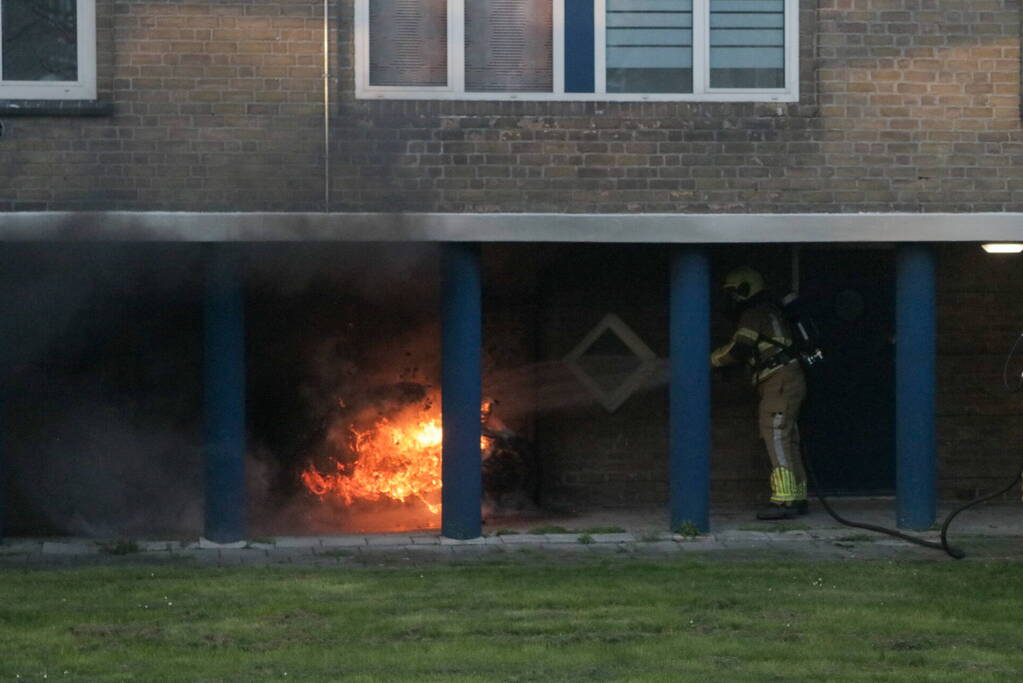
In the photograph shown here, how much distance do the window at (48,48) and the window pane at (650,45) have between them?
3467mm

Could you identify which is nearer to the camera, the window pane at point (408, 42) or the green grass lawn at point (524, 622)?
the green grass lawn at point (524, 622)

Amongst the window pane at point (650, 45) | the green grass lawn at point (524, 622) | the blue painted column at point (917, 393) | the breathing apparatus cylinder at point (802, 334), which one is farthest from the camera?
the breathing apparatus cylinder at point (802, 334)

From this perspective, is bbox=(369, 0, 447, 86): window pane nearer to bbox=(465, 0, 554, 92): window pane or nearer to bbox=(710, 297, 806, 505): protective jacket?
bbox=(465, 0, 554, 92): window pane

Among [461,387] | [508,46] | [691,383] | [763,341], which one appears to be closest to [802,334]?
[763,341]

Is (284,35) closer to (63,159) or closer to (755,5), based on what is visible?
(63,159)

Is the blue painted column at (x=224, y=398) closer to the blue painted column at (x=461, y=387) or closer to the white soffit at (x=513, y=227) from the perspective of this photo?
the white soffit at (x=513, y=227)

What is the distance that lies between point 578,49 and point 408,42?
45.1 inches

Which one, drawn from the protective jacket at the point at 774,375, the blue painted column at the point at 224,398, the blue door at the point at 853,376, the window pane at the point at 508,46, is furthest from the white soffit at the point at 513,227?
the blue door at the point at 853,376

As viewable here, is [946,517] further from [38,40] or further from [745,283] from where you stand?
[38,40]

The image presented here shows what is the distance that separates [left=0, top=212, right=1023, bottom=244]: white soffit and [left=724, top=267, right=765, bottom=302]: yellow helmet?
0.83 metres

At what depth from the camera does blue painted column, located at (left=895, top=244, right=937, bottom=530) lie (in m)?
11.7

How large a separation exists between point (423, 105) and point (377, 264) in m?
1.55

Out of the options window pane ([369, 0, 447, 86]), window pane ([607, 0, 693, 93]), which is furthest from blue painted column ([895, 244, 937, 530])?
window pane ([369, 0, 447, 86])

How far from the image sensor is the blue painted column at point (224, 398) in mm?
11266
